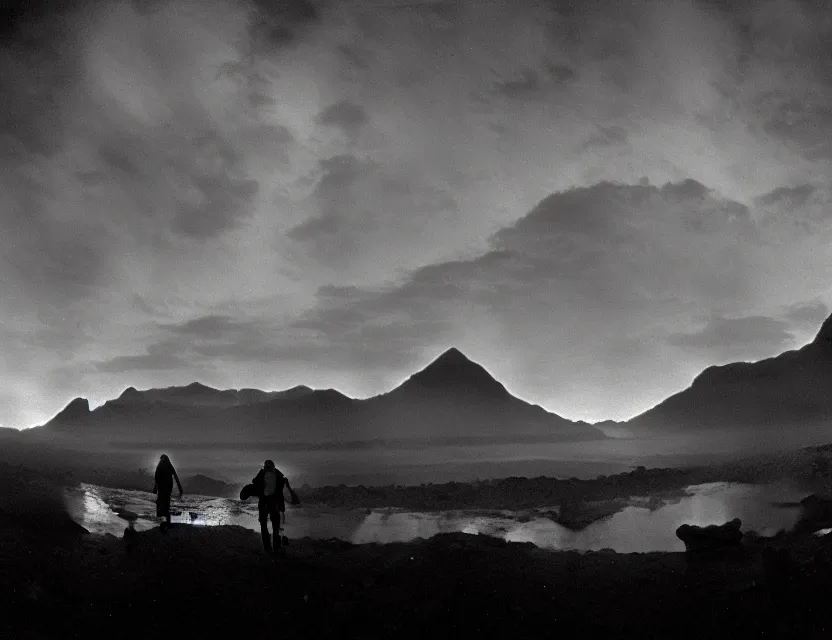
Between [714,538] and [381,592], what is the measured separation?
32.0 ft

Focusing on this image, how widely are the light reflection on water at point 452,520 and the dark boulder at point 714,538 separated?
53.0 inches

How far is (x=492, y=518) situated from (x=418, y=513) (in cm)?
376

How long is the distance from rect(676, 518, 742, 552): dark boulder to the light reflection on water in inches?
53.0

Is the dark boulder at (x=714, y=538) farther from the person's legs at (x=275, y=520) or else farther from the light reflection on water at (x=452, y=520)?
the person's legs at (x=275, y=520)

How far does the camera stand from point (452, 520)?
24734 mm

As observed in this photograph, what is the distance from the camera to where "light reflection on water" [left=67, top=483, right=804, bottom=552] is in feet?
64.0

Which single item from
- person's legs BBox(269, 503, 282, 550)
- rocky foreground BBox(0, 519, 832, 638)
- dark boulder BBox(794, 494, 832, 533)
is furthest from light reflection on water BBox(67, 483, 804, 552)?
person's legs BBox(269, 503, 282, 550)

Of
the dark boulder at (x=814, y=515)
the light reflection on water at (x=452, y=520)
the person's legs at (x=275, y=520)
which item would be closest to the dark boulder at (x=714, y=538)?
the light reflection on water at (x=452, y=520)

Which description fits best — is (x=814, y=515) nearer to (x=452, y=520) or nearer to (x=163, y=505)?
(x=452, y=520)

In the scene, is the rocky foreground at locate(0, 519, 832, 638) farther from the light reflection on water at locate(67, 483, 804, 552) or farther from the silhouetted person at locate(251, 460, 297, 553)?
the light reflection on water at locate(67, 483, 804, 552)

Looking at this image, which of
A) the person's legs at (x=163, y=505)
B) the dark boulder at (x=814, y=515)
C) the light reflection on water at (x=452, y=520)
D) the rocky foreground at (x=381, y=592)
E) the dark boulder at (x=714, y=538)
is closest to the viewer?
the rocky foreground at (x=381, y=592)

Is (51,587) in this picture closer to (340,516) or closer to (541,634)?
(541,634)

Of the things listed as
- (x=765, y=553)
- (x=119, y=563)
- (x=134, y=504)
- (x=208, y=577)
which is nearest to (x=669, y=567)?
(x=765, y=553)

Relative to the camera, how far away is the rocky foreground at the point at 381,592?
10.6 meters
